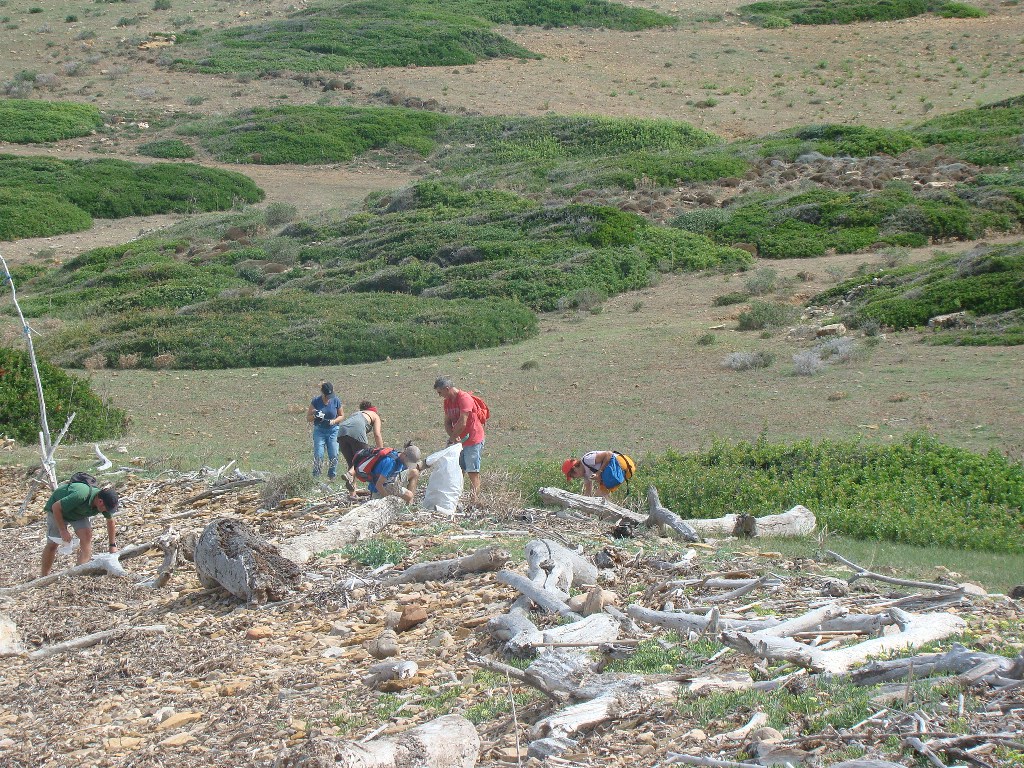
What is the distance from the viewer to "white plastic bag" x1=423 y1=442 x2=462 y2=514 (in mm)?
9891

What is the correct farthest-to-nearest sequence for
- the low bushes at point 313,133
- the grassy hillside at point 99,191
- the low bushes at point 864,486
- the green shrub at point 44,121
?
1. the green shrub at point 44,121
2. the low bushes at point 313,133
3. the grassy hillside at point 99,191
4. the low bushes at point 864,486

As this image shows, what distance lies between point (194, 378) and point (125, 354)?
285 cm

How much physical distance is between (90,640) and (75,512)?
219 cm

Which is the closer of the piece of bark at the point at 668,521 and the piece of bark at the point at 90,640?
the piece of bark at the point at 90,640

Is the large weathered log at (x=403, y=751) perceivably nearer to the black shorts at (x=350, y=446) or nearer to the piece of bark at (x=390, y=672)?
the piece of bark at (x=390, y=672)

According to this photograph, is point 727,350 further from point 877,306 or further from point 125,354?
point 125,354

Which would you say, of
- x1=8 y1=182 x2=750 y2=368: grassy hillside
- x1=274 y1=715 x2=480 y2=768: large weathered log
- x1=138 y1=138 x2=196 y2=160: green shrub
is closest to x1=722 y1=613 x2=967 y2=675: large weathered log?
x1=274 y1=715 x2=480 y2=768: large weathered log

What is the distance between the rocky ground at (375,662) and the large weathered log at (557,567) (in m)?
0.20

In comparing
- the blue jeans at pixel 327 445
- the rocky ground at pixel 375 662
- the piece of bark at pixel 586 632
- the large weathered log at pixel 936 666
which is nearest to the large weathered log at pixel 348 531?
the rocky ground at pixel 375 662

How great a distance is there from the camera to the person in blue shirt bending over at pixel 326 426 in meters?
13.4

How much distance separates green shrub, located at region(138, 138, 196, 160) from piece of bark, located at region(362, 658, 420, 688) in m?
45.6

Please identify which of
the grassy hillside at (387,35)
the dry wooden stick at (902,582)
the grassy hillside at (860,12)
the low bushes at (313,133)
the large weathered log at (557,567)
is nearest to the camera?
the dry wooden stick at (902,582)

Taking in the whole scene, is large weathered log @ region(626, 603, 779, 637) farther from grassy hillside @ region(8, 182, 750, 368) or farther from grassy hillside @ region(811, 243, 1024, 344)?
grassy hillside @ region(8, 182, 750, 368)

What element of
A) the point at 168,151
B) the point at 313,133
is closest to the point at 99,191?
the point at 168,151
